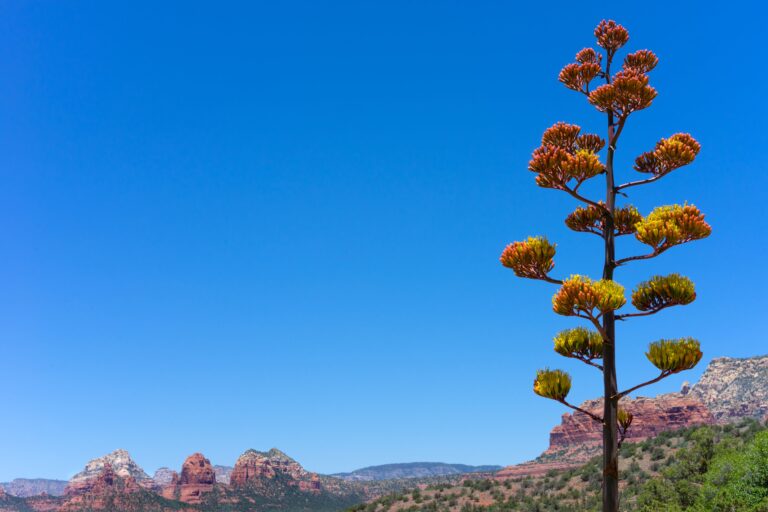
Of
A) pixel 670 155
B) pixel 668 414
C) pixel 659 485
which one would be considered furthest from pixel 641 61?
pixel 668 414

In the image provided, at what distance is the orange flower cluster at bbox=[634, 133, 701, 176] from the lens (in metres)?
12.0

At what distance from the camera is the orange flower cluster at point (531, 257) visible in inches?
457

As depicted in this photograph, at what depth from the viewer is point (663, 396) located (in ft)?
606

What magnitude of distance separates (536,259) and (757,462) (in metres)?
31.3

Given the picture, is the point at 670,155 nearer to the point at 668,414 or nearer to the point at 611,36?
the point at 611,36

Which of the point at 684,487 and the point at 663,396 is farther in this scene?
the point at 663,396

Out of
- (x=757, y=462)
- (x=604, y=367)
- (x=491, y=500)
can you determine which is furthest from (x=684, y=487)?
(x=604, y=367)

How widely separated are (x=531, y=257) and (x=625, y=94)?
350 cm

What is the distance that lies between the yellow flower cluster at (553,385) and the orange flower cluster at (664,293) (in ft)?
5.55

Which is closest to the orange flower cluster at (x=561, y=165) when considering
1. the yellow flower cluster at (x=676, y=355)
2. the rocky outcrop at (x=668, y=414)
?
the yellow flower cluster at (x=676, y=355)

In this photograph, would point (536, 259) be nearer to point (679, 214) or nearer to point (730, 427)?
point (679, 214)

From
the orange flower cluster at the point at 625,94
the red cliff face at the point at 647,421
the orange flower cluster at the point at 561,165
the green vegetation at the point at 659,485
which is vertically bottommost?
the green vegetation at the point at 659,485

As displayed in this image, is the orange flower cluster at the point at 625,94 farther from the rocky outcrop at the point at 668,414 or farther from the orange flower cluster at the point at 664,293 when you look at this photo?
the rocky outcrop at the point at 668,414

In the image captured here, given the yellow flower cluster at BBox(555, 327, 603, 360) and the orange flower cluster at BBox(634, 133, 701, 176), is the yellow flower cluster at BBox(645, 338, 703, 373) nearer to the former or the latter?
the yellow flower cluster at BBox(555, 327, 603, 360)
